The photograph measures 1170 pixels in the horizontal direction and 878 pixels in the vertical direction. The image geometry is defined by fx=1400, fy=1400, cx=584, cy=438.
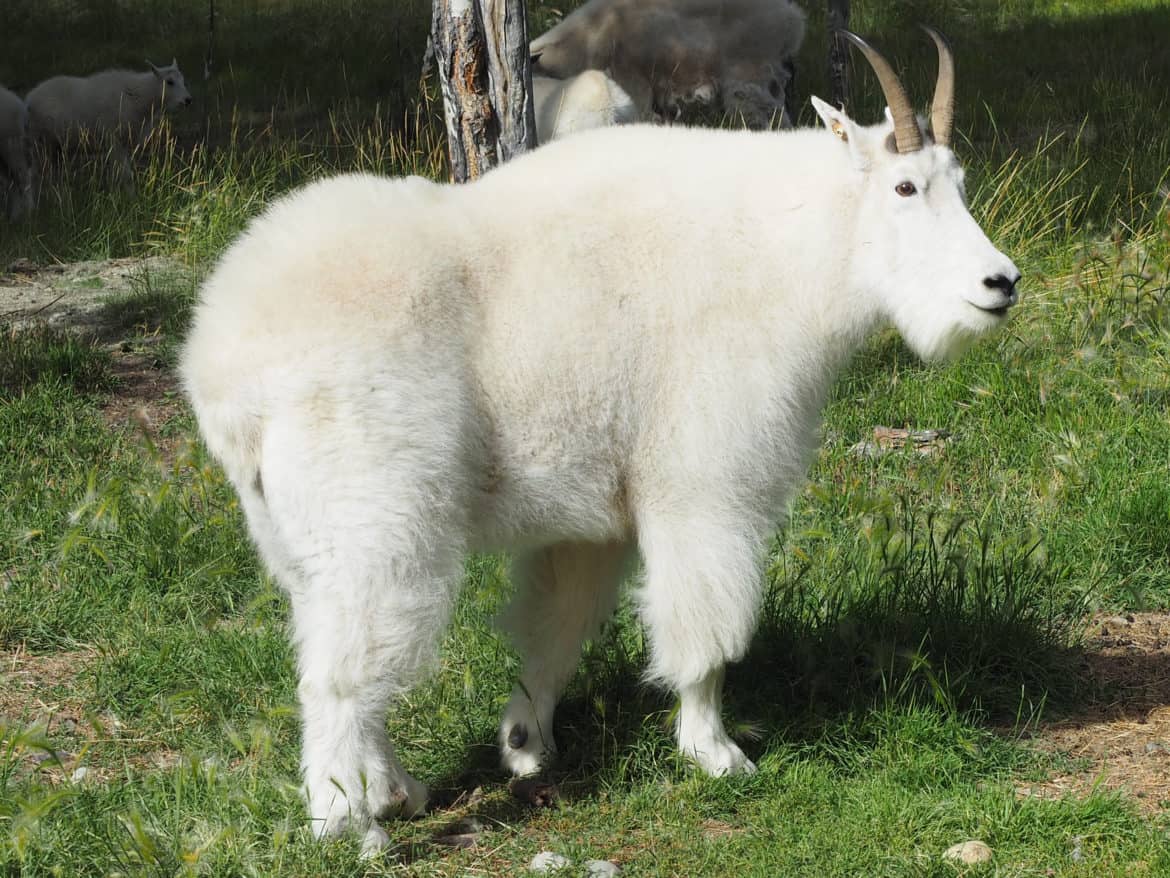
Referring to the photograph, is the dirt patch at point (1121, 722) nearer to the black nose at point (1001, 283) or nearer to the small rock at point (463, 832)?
the black nose at point (1001, 283)

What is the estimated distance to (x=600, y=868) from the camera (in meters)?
3.66

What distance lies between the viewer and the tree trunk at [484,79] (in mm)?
5922

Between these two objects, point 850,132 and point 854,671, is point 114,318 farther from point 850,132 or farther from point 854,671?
point 850,132

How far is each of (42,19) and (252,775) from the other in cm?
1542

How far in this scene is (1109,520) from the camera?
5.38 meters

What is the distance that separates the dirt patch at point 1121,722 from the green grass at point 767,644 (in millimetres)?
84

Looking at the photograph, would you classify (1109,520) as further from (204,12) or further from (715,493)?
(204,12)

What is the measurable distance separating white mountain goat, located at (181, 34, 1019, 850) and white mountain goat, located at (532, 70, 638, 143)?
506 cm

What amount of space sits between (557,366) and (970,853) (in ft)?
5.59

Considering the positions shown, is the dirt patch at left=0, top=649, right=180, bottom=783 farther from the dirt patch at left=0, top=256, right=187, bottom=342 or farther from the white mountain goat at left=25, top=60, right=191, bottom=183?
the white mountain goat at left=25, top=60, right=191, bottom=183

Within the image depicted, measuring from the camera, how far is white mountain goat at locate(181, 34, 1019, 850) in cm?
351

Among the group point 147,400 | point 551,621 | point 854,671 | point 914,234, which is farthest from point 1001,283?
point 147,400

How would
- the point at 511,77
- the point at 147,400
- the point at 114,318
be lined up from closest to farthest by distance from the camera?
the point at 511,77
the point at 147,400
the point at 114,318

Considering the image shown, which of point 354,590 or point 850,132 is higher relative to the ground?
point 850,132
